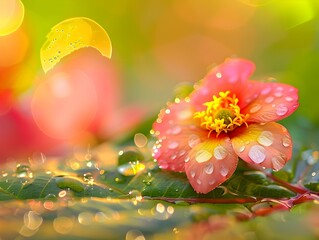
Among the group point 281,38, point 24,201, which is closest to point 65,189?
point 24,201

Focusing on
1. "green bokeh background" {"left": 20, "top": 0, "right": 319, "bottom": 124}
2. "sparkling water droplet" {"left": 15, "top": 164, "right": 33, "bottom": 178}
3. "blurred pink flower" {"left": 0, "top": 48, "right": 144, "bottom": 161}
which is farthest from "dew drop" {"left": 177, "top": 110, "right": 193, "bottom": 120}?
"green bokeh background" {"left": 20, "top": 0, "right": 319, "bottom": 124}

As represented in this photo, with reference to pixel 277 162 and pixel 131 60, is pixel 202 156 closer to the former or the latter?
pixel 277 162

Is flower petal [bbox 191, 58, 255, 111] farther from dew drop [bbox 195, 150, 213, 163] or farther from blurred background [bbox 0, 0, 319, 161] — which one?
blurred background [bbox 0, 0, 319, 161]

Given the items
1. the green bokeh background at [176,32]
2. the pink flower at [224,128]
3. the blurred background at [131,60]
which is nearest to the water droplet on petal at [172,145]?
the pink flower at [224,128]

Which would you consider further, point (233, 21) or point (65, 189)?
point (233, 21)

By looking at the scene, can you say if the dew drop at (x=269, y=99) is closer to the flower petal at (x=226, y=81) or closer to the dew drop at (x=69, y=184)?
the flower petal at (x=226, y=81)

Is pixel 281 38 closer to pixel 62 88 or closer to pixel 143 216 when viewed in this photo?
pixel 62 88

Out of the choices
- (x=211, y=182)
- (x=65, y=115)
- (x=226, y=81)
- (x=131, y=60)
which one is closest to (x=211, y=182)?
Answer: (x=211, y=182)

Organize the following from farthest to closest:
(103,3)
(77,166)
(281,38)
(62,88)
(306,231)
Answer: (103,3)
(281,38)
(62,88)
(77,166)
(306,231)
